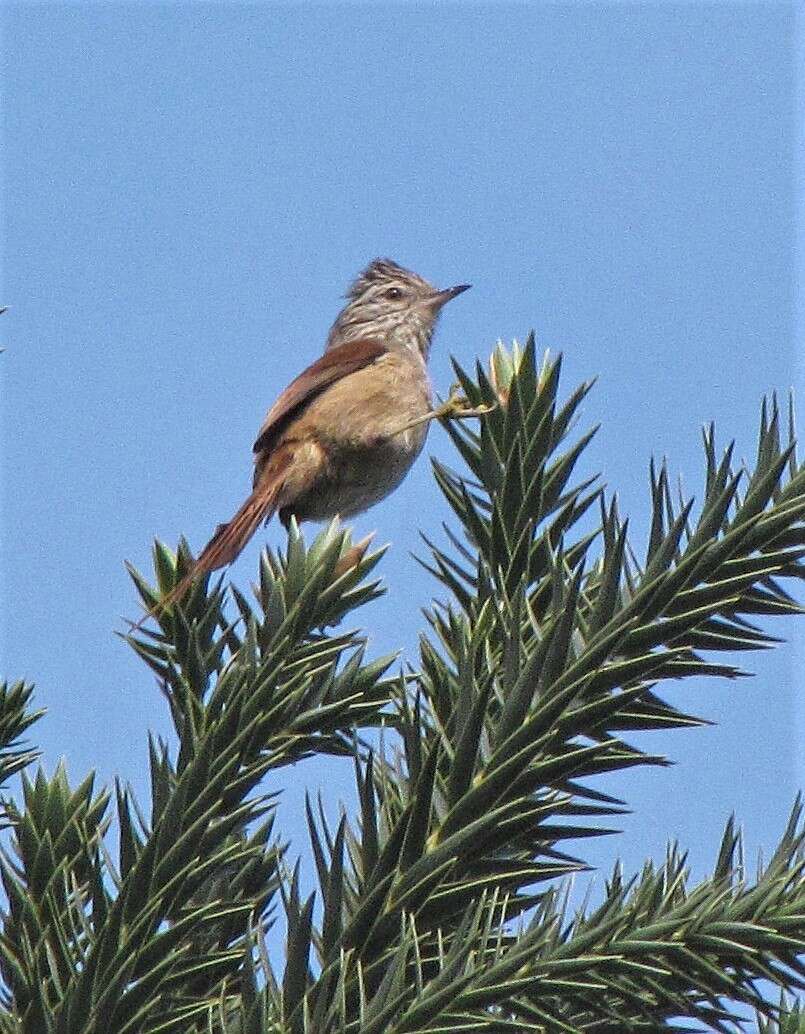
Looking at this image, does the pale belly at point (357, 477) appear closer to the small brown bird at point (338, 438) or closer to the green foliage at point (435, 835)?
the small brown bird at point (338, 438)

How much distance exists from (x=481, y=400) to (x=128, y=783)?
3.20 feet

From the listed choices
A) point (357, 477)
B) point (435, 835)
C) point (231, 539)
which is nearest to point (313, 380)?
point (357, 477)

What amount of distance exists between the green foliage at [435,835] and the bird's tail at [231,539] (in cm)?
6

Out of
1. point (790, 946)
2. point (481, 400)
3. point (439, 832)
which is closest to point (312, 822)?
point (439, 832)

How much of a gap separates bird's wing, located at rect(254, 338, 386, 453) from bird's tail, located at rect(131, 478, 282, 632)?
0.99 feet

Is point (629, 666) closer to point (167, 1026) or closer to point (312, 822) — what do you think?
point (312, 822)

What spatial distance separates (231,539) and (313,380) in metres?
1.72

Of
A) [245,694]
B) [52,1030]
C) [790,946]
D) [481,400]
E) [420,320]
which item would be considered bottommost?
[52,1030]

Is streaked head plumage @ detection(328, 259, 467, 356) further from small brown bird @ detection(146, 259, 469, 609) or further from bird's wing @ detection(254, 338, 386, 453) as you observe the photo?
small brown bird @ detection(146, 259, 469, 609)

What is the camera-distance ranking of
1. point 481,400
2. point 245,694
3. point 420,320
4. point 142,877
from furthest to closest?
1. point 420,320
2. point 481,400
3. point 245,694
4. point 142,877

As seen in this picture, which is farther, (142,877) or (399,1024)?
(142,877)

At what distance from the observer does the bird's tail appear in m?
2.19

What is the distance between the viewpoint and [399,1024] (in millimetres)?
1506

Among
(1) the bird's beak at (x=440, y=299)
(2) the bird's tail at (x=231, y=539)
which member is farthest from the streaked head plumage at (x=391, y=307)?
(2) the bird's tail at (x=231, y=539)
